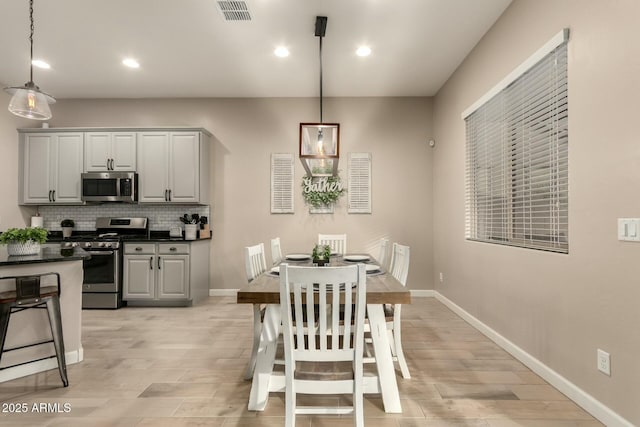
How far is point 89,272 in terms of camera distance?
4.50 metres

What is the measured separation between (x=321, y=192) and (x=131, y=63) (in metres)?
2.89

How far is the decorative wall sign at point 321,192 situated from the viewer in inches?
200

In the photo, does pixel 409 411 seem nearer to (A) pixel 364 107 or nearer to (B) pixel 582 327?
(B) pixel 582 327

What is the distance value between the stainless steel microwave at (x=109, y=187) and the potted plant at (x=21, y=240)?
2.29 meters

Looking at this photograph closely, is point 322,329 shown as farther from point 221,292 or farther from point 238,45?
point 221,292

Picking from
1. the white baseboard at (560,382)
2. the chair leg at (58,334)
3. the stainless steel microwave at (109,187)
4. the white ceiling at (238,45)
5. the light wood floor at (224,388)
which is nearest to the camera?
the white baseboard at (560,382)

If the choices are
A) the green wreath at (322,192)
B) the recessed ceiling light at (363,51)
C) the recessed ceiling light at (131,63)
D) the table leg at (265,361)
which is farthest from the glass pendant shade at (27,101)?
the green wreath at (322,192)

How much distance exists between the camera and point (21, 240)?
8.18 feet

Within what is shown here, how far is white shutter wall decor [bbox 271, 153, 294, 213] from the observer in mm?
5145

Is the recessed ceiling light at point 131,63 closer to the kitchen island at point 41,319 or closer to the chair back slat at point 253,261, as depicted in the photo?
the kitchen island at point 41,319

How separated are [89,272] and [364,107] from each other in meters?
4.45

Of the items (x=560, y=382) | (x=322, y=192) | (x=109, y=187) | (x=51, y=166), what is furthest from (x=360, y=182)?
(x=51, y=166)

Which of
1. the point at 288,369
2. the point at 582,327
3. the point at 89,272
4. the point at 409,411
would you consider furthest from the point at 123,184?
the point at 582,327

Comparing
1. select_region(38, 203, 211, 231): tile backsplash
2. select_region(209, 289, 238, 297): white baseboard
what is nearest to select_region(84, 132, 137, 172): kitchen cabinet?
select_region(38, 203, 211, 231): tile backsplash
